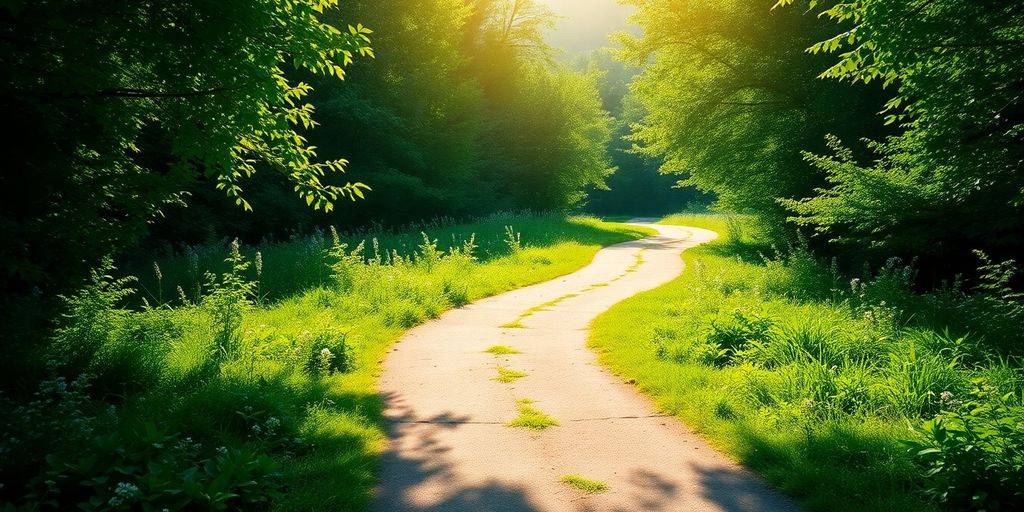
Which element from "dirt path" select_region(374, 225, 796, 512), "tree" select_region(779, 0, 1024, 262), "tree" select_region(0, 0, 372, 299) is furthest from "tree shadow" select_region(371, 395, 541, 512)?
"tree" select_region(779, 0, 1024, 262)

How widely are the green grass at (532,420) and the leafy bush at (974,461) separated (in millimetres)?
2711

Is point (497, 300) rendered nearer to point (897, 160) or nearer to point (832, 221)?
point (832, 221)

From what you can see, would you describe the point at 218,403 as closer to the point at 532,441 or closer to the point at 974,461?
the point at 532,441

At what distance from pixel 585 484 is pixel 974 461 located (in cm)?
239

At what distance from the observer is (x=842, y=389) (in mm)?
5410

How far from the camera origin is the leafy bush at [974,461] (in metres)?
3.50

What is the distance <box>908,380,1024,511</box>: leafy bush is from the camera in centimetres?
350

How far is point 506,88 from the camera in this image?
Result: 127 feet

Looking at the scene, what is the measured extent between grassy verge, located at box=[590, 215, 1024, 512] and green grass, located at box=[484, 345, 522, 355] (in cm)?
117

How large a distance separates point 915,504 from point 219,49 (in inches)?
267

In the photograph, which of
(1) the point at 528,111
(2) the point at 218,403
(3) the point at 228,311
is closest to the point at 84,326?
(3) the point at 228,311

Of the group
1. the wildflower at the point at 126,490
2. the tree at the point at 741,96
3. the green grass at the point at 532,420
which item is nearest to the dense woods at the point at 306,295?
the wildflower at the point at 126,490

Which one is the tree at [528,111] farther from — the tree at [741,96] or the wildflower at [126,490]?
the wildflower at [126,490]

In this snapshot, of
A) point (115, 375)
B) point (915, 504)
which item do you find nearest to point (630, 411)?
point (915, 504)
